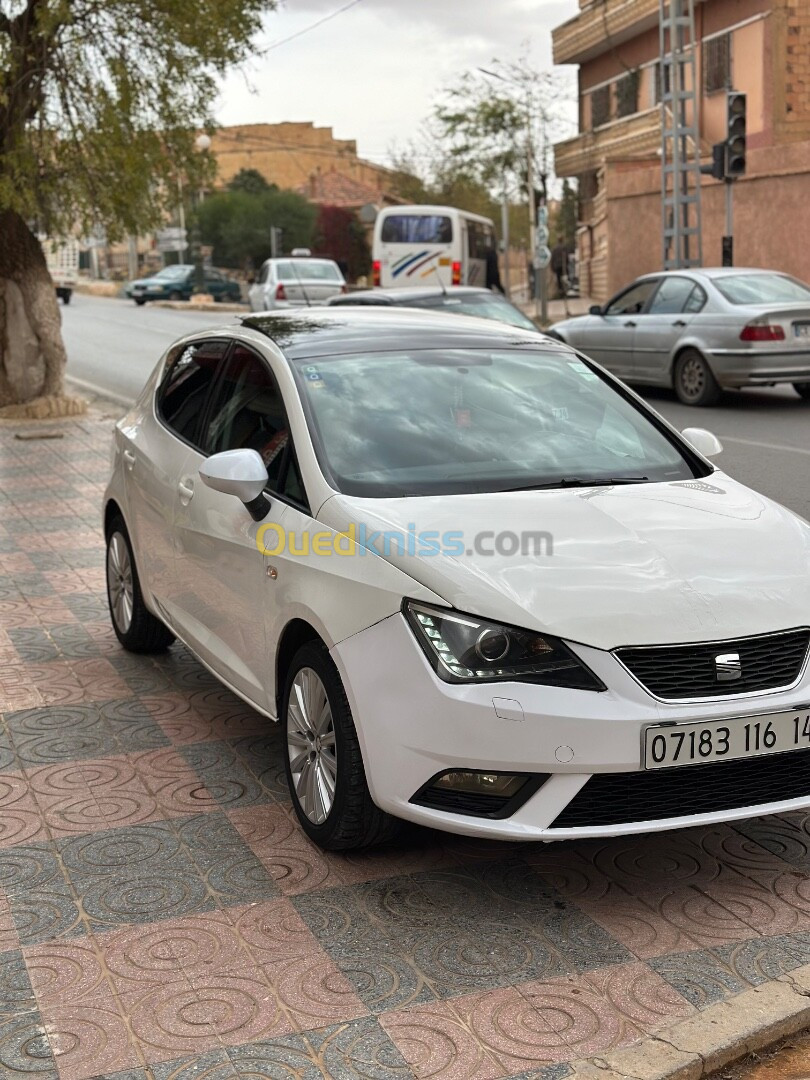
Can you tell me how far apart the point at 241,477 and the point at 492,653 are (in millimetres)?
1253

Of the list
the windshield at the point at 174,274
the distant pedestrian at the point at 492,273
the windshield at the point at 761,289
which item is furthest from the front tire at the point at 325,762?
the windshield at the point at 174,274

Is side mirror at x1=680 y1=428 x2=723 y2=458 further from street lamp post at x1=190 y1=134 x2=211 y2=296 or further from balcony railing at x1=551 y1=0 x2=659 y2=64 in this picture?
street lamp post at x1=190 y1=134 x2=211 y2=296

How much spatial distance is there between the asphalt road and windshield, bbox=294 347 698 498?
1.25 m

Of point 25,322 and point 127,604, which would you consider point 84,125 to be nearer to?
point 25,322

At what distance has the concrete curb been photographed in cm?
309

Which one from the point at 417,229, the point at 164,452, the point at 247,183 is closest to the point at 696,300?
the point at 164,452

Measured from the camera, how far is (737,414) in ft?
48.9

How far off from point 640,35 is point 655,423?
38.8 m

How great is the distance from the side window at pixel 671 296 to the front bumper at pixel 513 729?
41.4ft

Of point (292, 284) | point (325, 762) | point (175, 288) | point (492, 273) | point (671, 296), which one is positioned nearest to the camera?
point (325, 762)

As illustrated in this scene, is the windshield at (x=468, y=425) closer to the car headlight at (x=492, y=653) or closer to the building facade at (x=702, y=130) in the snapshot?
the car headlight at (x=492, y=653)

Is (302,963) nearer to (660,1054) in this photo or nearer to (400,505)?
(660,1054)

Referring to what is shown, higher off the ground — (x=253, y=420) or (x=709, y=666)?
(x=253, y=420)

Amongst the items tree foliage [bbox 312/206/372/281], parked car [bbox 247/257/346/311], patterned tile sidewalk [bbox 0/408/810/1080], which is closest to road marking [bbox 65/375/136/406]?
parked car [bbox 247/257/346/311]
